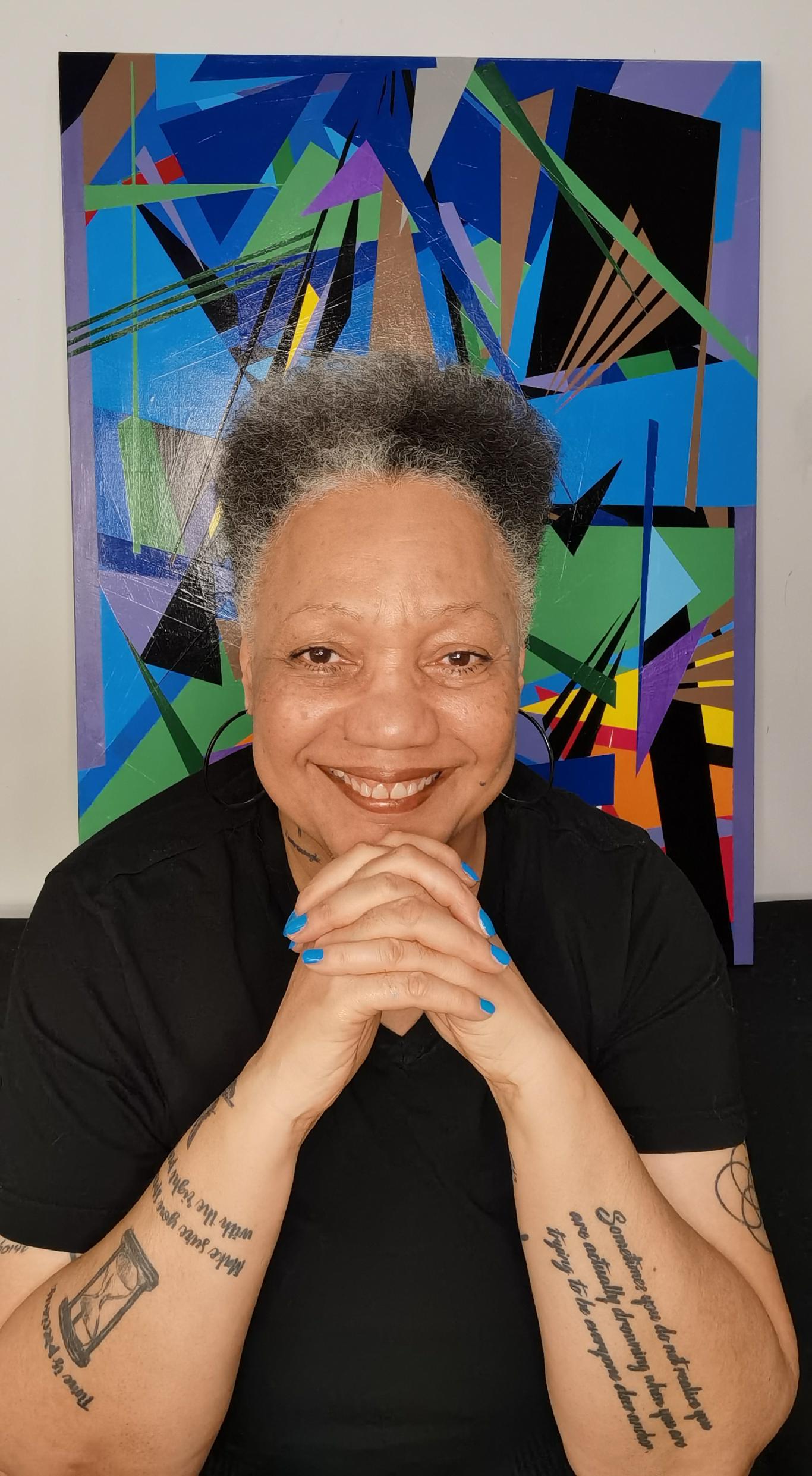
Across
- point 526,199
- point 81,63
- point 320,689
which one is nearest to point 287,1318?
point 320,689

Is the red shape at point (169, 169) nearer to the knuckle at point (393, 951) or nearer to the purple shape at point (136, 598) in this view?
the purple shape at point (136, 598)

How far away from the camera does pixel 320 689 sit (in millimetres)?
1225

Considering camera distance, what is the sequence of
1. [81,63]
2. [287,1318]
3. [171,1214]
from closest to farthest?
[171,1214] < [287,1318] < [81,63]

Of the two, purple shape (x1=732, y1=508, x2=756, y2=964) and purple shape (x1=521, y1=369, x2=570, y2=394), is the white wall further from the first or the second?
purple shape (x1=521, y1=369, x2=570, y2=394)

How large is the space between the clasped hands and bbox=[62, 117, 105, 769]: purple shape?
106 cm

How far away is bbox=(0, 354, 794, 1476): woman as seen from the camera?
106 cm

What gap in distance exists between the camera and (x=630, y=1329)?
1077mm

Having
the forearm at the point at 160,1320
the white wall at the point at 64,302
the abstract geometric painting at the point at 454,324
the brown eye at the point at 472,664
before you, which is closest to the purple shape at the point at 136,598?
the abstract geometric painting at the point at 454,324

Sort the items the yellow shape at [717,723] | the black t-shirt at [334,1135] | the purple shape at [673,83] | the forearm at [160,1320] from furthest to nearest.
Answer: the yellow shape at [717,723]
the purple shape at [673,83]
the black t-shirt at [334,1135]
the forearm at [160,1320]

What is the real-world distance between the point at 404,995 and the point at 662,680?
123 cm

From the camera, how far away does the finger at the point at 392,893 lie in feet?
3.51

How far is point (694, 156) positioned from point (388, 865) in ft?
5.39

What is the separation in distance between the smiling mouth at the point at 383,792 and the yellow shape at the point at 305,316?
1055mm

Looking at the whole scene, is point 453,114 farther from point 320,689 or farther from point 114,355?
point 320,689
